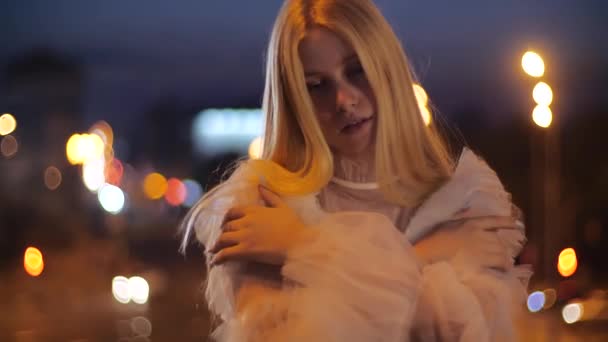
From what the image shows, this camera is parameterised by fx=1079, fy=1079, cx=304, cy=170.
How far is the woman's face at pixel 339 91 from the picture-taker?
6.86 feet

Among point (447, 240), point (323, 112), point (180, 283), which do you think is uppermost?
point (180, 283)

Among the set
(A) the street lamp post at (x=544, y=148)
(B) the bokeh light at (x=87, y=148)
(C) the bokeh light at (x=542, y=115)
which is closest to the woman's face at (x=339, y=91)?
(A) the street lamp post at (x=544, y=148)

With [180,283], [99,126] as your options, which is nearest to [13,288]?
[180,283]

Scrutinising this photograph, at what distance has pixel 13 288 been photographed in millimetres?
17250

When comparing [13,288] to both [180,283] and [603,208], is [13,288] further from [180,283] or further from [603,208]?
[603,208]

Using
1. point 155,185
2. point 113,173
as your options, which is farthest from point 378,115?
point 155,185

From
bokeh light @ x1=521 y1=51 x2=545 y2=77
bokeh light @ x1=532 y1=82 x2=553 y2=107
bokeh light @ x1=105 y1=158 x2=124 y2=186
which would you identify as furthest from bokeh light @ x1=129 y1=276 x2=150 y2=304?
bokeh light @ x1=105 y1=158 x2=124 y2=186

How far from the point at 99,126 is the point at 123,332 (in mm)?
16075

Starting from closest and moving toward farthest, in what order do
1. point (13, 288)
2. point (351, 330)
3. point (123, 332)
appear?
point (351, 330), point (123, 332), point (13, 288)

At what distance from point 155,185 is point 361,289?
3239 centimetres

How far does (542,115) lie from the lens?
32.2ft

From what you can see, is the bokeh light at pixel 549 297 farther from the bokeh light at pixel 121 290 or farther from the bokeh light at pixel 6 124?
the bokeh light at pixel 6 124

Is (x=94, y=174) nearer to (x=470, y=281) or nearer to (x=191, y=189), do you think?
(x=191, y=189)

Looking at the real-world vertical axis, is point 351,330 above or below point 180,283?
below
